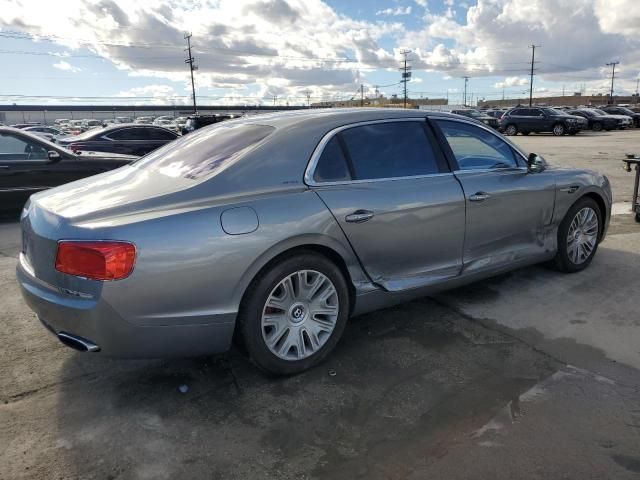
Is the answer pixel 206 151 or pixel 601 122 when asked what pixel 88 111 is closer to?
pixel 601 122

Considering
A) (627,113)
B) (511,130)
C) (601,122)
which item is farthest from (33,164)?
(627,113)

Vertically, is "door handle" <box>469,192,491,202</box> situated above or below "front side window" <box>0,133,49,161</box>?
below

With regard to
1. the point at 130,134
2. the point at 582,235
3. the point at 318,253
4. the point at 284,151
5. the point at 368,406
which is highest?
the point at 284,151

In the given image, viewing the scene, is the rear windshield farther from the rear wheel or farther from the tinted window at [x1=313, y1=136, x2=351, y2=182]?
the rear wheel

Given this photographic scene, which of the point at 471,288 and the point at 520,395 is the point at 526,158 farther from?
the point at 520,395

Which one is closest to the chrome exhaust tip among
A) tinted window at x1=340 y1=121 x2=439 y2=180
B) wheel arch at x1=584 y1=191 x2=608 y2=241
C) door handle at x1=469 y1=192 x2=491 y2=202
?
tinted window at x1=340 y1=121 x2=439 y2=180

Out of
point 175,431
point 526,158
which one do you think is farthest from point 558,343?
point 175,431

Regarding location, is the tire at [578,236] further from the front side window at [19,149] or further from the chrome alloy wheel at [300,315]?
the front side window at [19,149]

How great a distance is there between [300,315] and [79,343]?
123 centimetres

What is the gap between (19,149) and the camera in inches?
308

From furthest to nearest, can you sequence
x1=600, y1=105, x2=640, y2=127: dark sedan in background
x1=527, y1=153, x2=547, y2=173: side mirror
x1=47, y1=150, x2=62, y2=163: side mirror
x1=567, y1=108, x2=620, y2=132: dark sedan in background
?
x1=600, y1=105, x2=640, y2=127: dark sedan in background → x1=567, y1=108, x2=620, y2=132: dark sedan in background → x1=47, y1=150, x2=62, y2=163: side mirror → x1=527, y1=153, x2=547, y2=173: side mirror

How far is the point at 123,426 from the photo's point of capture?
8.75 ft

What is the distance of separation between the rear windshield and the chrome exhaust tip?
1.08 meters

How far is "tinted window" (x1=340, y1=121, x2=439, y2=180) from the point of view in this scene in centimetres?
340
